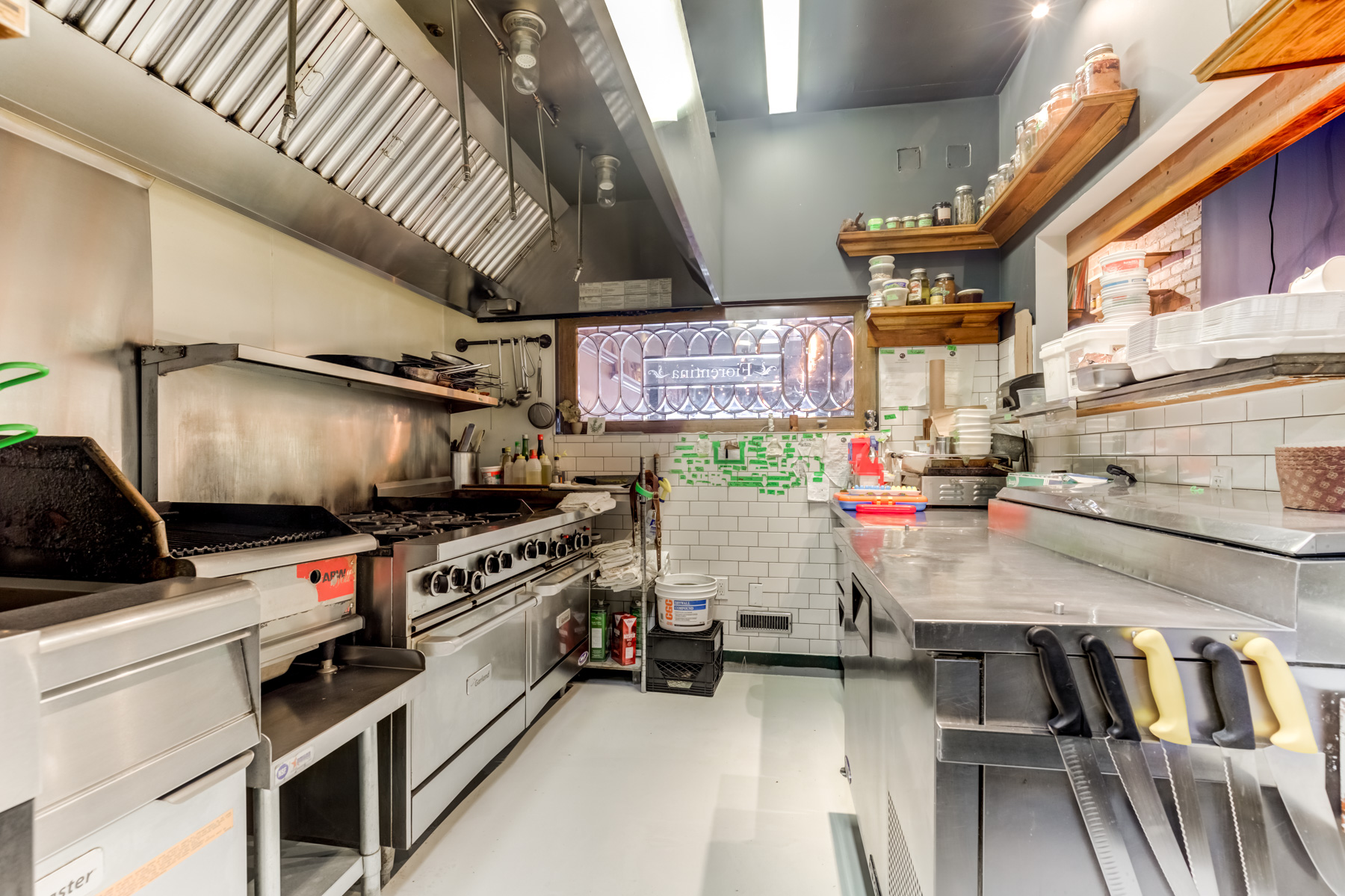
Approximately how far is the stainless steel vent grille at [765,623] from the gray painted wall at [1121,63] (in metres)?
2.19

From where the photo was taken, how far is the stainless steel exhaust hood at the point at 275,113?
1.55 metres

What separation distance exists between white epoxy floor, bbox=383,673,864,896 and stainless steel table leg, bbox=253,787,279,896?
56 cm

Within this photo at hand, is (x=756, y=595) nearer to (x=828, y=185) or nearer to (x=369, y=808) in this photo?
(x=369, y=808)

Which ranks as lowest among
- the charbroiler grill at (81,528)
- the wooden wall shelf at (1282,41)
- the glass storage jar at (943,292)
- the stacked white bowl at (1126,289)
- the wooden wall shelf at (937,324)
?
the charbroiler grill at (81,528)

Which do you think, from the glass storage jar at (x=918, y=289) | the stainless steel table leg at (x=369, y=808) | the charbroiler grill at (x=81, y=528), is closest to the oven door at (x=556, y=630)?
the stainless steel table leg at (x=369, y=808)

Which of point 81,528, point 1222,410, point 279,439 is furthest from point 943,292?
point 81,528

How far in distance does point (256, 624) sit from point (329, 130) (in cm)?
192

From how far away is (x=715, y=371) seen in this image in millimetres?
3676

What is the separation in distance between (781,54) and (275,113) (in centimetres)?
224

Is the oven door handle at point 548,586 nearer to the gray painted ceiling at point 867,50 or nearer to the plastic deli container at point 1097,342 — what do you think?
the plastic deli container at point 1097,342

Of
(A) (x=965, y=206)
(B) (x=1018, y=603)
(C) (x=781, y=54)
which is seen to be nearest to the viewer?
(B) (x=1018, y=603)

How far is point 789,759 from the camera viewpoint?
243cm

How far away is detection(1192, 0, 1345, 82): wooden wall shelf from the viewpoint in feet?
3.34

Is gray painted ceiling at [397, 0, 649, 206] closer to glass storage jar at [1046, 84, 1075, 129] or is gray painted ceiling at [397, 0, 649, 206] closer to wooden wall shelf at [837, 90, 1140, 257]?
wooden wall shelf at [837, 90, 1140, 257]
